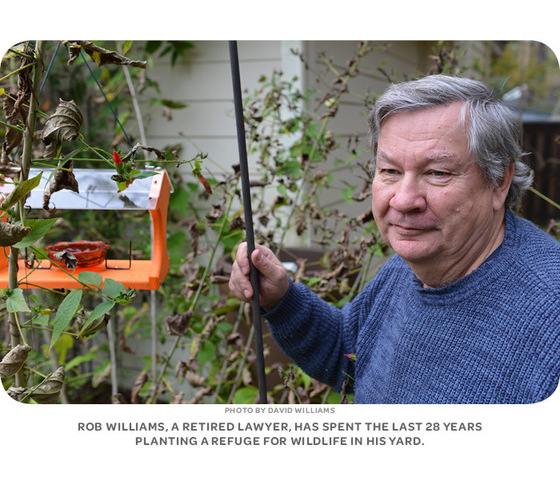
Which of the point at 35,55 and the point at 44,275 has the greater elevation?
the point at 35,55

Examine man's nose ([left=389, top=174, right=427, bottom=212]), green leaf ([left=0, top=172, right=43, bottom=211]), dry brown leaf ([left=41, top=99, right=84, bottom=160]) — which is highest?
dry brown leaf ([left=41, top=99, right=84, bottom=160])

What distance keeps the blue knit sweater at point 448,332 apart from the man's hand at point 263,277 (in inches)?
1.3

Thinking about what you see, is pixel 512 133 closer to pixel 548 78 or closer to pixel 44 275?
pixel 44 275

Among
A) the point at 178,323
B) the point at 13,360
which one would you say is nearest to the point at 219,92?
the point at 178,323

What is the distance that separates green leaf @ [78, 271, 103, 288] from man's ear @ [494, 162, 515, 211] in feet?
2.68

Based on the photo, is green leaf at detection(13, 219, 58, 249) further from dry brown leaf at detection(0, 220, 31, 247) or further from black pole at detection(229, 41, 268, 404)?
black pole at detection(229, 41, 268, 404)

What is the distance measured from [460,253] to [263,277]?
1.52 ft

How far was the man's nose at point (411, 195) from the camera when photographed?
1.07 m

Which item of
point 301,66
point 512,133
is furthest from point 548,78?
point 512,133

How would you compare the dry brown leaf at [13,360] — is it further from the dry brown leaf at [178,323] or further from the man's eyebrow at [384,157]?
the man's eyebrow at [384,157]

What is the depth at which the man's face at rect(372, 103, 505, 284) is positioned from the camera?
3.42 ft

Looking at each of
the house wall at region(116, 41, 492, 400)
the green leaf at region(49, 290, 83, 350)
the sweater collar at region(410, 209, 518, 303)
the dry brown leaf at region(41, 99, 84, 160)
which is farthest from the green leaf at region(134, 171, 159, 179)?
the house wall at region(116, 41, 492, 400)
